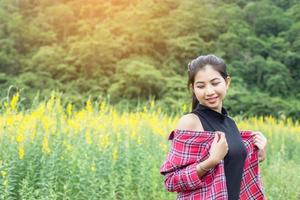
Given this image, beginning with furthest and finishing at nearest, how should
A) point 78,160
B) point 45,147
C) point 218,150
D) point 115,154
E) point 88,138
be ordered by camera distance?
point 115,154
point 88,138
point 78,160
point 45,147
point 218,150

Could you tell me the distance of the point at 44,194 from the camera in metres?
3.81

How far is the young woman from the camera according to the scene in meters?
1.86

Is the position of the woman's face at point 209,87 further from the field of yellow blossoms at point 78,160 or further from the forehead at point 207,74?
the field of yellow blossoms at point 78,160

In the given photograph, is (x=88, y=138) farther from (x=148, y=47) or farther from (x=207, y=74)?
(x=148, y=47)

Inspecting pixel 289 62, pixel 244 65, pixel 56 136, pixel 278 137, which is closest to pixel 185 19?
pixel 244 65

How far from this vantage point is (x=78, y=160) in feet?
13.5

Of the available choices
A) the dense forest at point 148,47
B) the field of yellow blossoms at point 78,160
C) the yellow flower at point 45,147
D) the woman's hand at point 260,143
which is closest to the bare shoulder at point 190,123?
the woman's hand at point 260,143

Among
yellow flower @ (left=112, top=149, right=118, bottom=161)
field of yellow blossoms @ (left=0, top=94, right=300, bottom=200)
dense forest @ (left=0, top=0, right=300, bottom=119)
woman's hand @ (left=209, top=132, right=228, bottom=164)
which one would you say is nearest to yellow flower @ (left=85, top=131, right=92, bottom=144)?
field of yellow blossoms @ (left=0, top=94, right=300, bottom=200)

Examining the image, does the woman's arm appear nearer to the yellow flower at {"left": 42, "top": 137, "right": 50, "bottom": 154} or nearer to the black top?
the black top

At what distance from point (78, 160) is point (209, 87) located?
2.37m

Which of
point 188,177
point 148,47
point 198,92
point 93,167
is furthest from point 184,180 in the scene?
point 148,47

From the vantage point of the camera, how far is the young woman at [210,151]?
186 cm

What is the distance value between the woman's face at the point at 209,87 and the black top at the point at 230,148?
34mm

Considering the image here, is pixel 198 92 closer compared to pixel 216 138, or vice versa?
pixel 216 138
